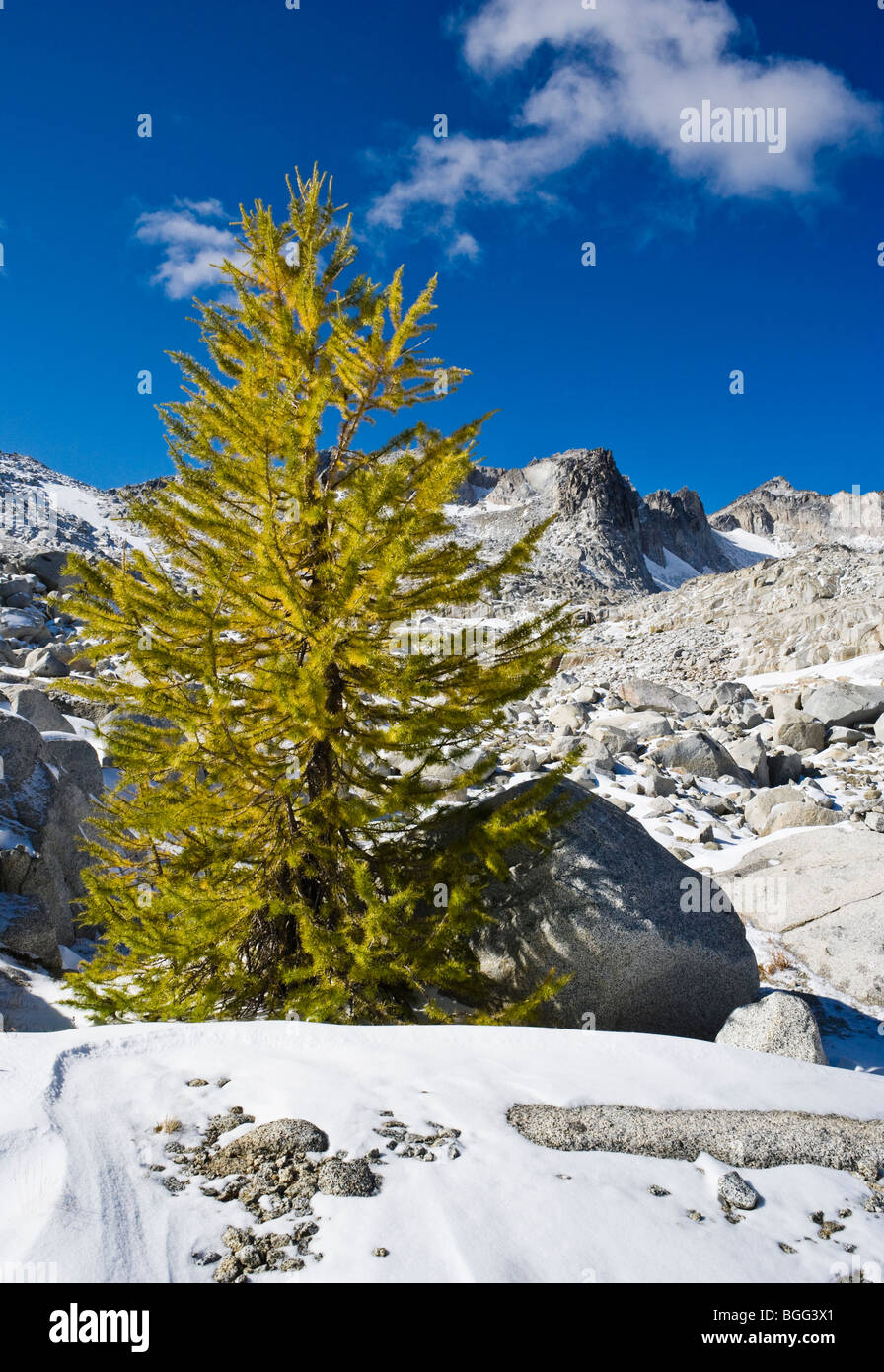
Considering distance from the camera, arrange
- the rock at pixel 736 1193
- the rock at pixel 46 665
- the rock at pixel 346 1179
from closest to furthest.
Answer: the rock at pixel 346 1179 < the rock at pixel 736 1193 < the rock at pixel 46 665


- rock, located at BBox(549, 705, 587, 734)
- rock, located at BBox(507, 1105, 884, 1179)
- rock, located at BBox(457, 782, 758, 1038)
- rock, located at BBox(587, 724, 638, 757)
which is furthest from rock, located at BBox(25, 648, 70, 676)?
rock, located at BBox(507, 1105, 884, 1179)

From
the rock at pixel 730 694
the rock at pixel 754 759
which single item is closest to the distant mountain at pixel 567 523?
the rock at pixel 730 694

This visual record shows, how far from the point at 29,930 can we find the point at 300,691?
4.42m

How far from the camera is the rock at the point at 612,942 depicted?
523 centimetres

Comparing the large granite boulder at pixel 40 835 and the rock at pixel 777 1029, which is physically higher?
the large granite boulder at pixel 40 835

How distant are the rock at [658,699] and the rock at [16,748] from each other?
16.6m

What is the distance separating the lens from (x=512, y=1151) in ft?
8.63

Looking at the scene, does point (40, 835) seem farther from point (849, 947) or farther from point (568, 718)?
point (568, 718)

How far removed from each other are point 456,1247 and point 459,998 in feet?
12.0

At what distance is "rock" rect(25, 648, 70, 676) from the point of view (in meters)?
17.1

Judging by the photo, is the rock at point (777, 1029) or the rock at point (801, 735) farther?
the rock at point (801, 735)

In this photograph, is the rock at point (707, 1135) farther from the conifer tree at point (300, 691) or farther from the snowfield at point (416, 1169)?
the conifer tree at point (300, 691)

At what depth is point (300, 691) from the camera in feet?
13.8

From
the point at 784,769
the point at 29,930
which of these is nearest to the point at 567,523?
the point at 784,769
